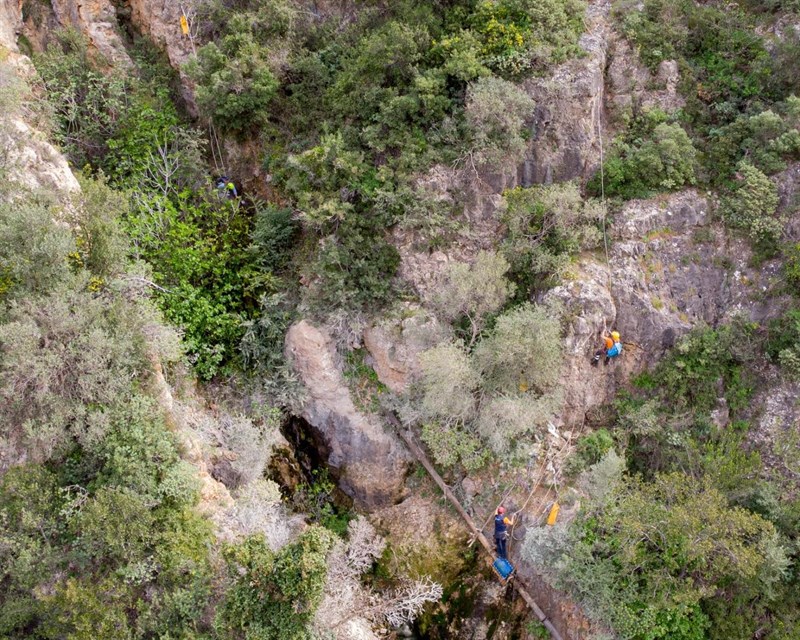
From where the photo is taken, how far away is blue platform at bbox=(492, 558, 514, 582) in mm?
14969

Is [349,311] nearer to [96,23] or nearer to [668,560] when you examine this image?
[668,560]

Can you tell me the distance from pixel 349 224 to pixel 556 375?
293 inches

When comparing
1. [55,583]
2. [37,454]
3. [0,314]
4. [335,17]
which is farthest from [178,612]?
[335,17]

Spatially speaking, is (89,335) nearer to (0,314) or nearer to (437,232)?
(0,314)

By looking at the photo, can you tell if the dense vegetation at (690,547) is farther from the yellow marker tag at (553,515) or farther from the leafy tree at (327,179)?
the leafy tree at (327,179)

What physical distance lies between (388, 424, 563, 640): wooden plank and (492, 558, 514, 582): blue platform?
262mm

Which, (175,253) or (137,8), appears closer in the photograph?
(175,253)

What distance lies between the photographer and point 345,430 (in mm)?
17312

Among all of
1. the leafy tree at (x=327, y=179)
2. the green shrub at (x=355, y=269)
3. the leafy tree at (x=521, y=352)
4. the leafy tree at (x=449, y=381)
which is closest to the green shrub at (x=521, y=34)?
the leafy tree at (x=327, y=179)

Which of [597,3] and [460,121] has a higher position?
[597,3]

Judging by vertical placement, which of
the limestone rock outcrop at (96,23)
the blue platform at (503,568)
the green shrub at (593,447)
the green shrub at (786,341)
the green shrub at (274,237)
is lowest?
the blue platform at (503,568)

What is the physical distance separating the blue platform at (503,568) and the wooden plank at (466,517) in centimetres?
26

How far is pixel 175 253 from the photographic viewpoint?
1727 cm

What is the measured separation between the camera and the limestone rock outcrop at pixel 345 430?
17156mm
